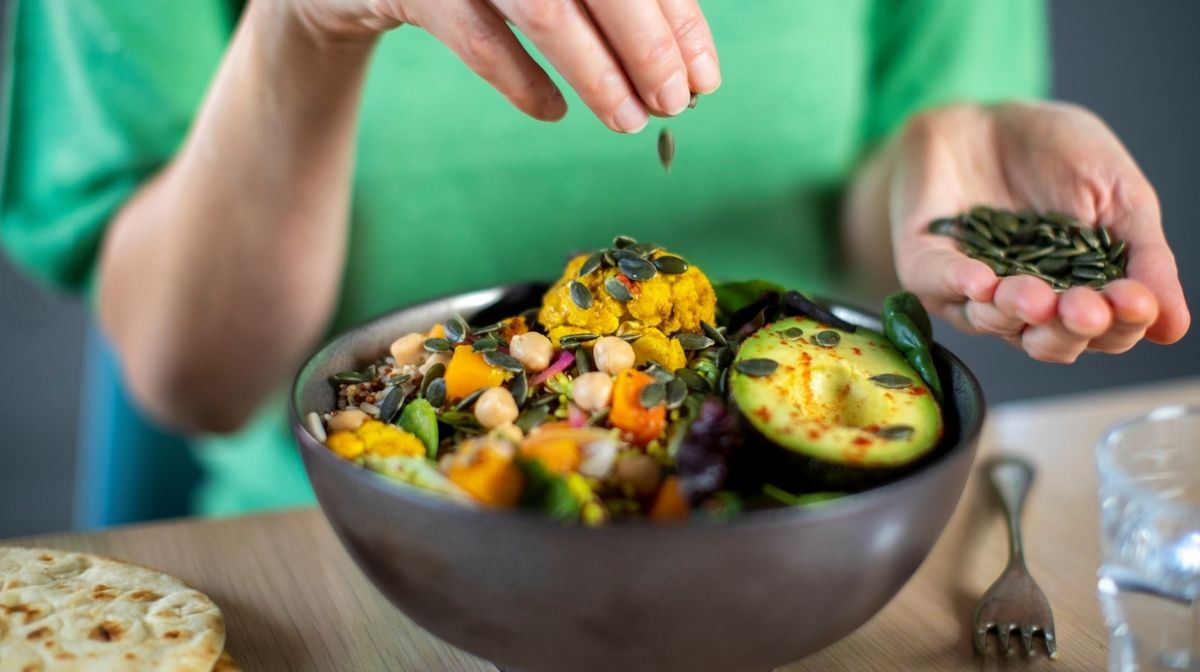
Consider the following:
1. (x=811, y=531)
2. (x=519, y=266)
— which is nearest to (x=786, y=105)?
(x=519, y=266)

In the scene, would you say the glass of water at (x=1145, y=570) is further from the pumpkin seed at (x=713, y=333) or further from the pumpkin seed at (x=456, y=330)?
the pumpkin seed at (x=456, y=330)

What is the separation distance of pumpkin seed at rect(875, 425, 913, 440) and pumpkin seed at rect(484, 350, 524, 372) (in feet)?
1.11

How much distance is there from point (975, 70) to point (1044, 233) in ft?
2.96

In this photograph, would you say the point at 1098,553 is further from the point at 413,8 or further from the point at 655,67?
the point at 413,8

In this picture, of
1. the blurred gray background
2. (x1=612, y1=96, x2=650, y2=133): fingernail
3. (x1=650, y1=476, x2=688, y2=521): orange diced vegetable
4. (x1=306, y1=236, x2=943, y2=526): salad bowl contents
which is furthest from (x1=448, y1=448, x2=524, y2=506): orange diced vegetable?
the blurred gray background

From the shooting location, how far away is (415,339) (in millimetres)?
1079

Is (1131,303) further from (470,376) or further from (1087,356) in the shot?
(1087,356)

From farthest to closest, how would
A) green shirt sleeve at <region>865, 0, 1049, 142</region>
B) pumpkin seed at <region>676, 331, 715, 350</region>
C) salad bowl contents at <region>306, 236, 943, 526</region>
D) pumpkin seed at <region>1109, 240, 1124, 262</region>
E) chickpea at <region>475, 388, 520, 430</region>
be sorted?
green shirt sleeve at <region>865, 0, 1049, 142</region>, pumpkin seed at <region>1109, 240, 1124, 262</region>, pumpkin seed at <region>676, 331, 715, 350</region>, chickpea at <region>475, 388, 520, 430</region>, salad bowl contents at <region>306, 236, 943, 526</region>

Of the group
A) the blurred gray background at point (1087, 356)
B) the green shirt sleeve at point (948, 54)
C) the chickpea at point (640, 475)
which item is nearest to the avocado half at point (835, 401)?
the chickpea at point (640, 475)

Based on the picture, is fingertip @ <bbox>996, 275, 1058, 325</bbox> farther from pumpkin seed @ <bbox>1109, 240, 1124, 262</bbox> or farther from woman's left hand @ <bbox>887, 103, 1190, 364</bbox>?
pumpkin seed @ <bbox>1109, 240, 1124, 262</bbox>

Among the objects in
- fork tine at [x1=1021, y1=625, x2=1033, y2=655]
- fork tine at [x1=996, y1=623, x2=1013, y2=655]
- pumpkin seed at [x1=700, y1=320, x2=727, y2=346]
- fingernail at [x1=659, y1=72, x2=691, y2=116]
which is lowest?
fork tine at [x1=996, y1=623, x2=1013, y2=655]

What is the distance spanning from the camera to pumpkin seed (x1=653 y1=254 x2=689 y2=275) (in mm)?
Answer: 1071

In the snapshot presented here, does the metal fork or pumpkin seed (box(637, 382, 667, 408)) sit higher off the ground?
pumpkin seed (box(637, 382, 667, 408))

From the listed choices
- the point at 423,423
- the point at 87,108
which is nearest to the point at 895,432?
the point at 423,423
